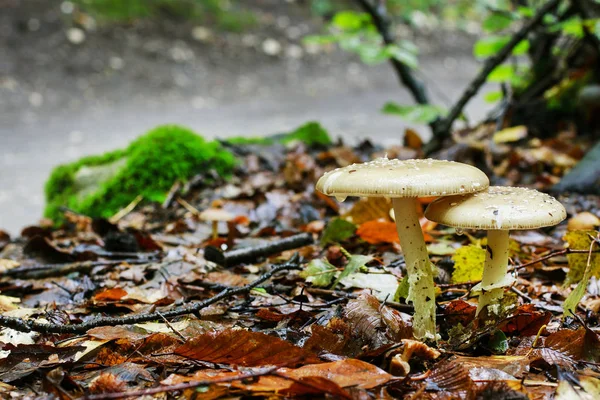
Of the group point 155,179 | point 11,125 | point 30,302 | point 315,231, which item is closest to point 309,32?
point 11,125

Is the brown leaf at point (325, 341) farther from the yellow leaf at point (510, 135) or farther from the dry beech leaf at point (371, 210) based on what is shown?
the yellow leaf at point (510, 135)

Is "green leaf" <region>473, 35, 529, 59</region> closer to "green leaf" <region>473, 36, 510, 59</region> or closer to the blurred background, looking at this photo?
"green leaf" <region>473, 36, 510, 59</region>

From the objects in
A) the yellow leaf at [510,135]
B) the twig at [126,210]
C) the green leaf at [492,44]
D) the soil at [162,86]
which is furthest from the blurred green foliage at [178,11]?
the yellow leaf at [510,135]

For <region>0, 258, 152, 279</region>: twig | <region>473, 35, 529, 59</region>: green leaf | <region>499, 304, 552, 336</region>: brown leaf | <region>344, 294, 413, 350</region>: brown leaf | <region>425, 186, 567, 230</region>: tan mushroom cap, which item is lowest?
<region>499, 304, 552, 336</region>: brown leaf

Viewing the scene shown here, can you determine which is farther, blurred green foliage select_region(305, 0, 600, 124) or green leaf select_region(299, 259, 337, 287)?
blurred green foliage select_region(305, 0, 600, 124)

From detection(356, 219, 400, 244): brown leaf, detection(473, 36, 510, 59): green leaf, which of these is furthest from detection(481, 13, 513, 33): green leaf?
detection(356, 219, 400, 244): brown leaf

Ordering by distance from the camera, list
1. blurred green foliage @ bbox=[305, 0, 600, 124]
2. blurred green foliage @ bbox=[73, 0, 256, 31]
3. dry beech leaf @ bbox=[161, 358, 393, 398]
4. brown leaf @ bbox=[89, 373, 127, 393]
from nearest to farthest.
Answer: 1. dry beech leaf @ bbox=[161, 358, 393, 398]
2. brown leaf @ bbox=[89, 373, 127, 393]
3. blurred green foliage @ bbox=[305, 0, 600, 124]
4. blurred green foliage @ bbox=[73, 0, 256, 31]

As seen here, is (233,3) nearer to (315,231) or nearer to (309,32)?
(309,32)
